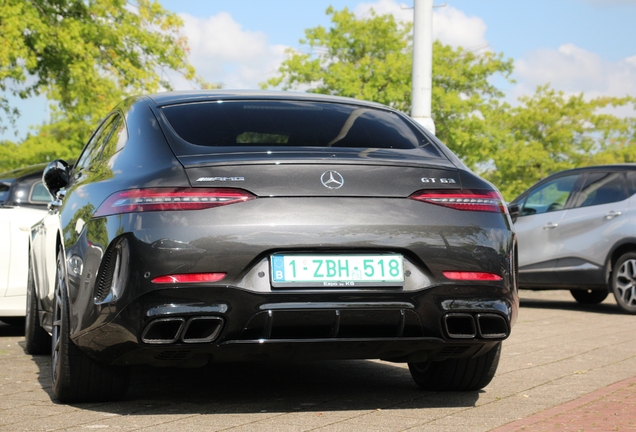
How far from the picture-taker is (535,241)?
1259cm

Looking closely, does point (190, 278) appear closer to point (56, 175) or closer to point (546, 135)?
point (56, 175)

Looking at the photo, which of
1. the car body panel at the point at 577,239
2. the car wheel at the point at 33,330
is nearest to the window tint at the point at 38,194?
the car wheel at the point at 33,330

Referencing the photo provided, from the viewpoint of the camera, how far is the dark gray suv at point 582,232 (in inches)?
457

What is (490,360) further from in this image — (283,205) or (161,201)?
(161,201)

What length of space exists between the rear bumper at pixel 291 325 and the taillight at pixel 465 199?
1.25 feet

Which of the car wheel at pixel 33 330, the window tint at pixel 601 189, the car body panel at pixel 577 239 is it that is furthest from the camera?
the window tint at pixel 601 189

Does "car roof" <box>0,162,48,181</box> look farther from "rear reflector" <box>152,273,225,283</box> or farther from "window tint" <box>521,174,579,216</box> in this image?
"rear reflector" <box>152,273,225,283</box>

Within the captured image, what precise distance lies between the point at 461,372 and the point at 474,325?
2.96 ft

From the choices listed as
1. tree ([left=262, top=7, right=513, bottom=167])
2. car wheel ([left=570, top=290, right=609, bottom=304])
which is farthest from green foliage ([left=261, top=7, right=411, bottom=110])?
car wheel ([left=570, top=290, right=609, bottom=304])

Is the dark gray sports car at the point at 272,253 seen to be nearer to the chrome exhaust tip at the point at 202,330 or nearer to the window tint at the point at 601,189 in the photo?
the chrome exhaust tip at the point at 202,330

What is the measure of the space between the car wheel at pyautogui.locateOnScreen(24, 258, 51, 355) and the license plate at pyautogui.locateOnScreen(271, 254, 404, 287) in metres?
3.13

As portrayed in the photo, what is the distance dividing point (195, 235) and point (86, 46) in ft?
63.5

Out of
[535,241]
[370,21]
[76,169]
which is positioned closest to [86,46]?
[535,241]

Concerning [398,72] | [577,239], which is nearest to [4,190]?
[577,239]
